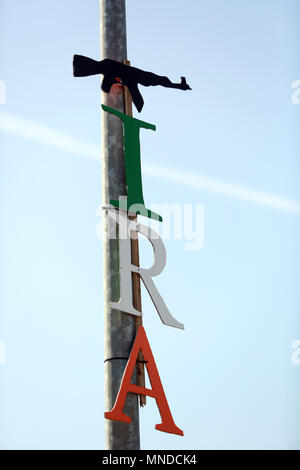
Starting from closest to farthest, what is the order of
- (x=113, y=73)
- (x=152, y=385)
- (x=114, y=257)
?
(x=152, y=385)
(x=114, y=257)
(x=113, y=73)

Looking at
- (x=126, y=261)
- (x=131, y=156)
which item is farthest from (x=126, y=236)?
(x=131, y=156)

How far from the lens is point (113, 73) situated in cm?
1147

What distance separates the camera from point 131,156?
11242 millimetres

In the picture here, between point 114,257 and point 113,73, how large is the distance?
101 inches

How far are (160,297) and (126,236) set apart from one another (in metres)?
0.96

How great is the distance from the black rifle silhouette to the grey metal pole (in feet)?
0.44

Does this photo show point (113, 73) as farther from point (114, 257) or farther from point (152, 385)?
point (152, 385)

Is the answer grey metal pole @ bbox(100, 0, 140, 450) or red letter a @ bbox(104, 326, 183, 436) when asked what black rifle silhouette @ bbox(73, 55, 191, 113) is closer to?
grey metal pole @ bbox(100, 0, 140, 450)

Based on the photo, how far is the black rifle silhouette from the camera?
11477 millimetres

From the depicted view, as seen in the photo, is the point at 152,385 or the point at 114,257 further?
the point at 114,257

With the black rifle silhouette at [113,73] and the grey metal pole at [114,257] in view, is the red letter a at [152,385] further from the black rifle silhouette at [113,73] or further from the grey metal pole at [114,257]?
the black rifle silhouette at [113,73]

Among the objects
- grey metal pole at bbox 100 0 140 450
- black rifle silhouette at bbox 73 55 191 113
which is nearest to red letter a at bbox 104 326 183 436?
grey metal pole at bbox 100 0 140 450

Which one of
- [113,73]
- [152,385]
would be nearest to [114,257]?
[152,385]
